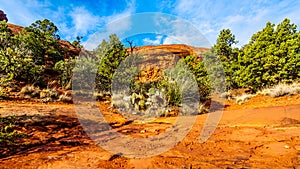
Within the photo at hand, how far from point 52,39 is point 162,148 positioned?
24.1 m

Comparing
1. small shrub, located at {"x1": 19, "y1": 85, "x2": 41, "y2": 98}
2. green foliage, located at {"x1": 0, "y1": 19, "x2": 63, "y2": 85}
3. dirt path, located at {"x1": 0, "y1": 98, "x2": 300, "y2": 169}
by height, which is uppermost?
green foliage, located at {"x1": 0, "y1": 19, "x2": 63, "y2": 85}

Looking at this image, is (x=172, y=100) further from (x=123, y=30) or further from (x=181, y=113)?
(x=123, y=30)

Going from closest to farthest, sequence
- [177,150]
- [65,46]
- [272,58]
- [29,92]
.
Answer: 1. [177,150]
2. [29,92]
3. [272,58]
4. [65,46]

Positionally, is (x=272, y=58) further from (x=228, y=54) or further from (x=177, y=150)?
(x=177, y=150)

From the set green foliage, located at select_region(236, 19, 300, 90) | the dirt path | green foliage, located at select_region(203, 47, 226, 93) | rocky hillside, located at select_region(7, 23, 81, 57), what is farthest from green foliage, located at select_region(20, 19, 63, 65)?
green foliage, located at select_region(236, 19, 300, 90)

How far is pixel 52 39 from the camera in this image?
950 inches

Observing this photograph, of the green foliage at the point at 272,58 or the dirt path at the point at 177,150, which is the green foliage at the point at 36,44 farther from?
the green foliage at the point at 272,58

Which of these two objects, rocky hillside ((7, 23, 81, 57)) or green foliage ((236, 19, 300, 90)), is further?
rocky hillside ((7, 23, 81, 57))

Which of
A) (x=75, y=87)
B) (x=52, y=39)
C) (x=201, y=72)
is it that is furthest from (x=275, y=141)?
(x=52, y=39)

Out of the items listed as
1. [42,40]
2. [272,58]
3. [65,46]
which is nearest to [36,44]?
[42,40]

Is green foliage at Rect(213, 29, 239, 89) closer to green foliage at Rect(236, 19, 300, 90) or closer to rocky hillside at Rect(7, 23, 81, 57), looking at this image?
green foliage at Rect(236, 19, 300, 90)

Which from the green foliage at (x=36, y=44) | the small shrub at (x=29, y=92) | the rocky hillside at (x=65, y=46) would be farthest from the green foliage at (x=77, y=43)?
the small shrub at (x=29, y=92)

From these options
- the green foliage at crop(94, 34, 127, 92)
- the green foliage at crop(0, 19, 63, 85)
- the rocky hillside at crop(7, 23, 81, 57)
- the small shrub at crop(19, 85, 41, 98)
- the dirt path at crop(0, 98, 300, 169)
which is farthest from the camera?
the rocky hillside at crop(7, 23, 81, 57)

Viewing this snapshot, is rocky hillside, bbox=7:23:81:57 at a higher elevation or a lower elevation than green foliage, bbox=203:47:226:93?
higher
